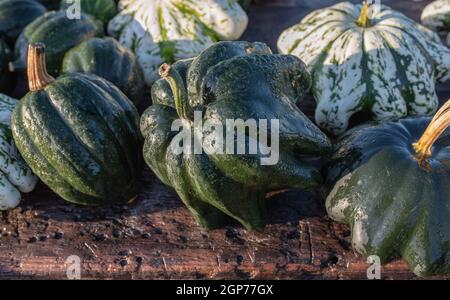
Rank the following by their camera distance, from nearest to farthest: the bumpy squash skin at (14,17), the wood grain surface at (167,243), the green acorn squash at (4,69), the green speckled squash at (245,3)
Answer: the wood grain surface at (167,243), the green acorn squash at (4,69), the bumpy squash skin at (14,17), the green speckled squash at (245,3)

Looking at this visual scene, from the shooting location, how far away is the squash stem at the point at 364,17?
2545mm

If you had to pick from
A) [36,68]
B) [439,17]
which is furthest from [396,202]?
[439,17]

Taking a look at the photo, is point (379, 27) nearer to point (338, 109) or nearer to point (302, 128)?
point (338, 109)

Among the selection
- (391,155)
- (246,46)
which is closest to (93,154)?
(246,46)

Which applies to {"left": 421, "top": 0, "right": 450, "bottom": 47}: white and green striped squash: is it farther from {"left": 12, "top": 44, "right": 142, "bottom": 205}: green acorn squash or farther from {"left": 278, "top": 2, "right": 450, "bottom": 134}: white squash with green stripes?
{"left": 12, "top": 44, "right": 142, "bottom": 205}: green acorn squash

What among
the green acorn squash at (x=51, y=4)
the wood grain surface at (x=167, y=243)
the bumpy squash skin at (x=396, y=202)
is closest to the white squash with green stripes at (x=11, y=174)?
the wood grain surface at (x=167, y=243)

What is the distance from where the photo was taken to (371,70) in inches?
95.3

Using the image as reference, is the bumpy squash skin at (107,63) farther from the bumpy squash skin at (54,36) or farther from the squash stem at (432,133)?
the squash stem at (432,133)

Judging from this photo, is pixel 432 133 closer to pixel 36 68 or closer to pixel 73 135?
pixel 73 135

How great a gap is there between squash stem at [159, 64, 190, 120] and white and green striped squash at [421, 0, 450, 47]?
6.43ft

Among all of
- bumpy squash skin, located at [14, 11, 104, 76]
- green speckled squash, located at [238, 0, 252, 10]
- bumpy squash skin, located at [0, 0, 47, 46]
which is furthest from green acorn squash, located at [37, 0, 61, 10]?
green speckled squash, located at [238, 0, 252, 10]

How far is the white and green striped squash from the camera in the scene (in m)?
3.10

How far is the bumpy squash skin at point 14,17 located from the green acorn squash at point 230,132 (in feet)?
4.34

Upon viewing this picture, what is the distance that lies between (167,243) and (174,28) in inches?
50.7
